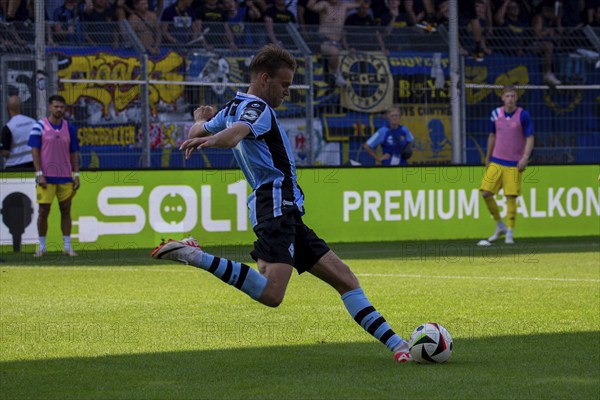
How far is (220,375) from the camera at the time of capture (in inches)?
271

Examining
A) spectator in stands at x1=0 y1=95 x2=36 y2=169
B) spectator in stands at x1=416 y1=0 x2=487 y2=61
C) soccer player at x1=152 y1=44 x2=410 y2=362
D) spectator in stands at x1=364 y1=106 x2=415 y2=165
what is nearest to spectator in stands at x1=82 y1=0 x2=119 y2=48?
spectator in stands at x1=0 y1=95 x2=36 y2=169

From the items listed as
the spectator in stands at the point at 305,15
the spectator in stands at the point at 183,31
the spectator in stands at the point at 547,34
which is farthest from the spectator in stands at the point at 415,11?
the spectator in stands at the point at 183,31

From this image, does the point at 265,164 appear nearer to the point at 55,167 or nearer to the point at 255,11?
the point at 55,167

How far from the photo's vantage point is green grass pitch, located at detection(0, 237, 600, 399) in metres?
6.50

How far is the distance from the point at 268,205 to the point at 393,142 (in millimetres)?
12334

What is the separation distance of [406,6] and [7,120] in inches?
385

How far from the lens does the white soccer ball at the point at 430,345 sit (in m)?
7.20

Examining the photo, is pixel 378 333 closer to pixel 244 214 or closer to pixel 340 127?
pixel 244 214

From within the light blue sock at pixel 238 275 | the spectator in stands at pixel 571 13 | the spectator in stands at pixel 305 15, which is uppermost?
the spectator in stands at pixel 571 13

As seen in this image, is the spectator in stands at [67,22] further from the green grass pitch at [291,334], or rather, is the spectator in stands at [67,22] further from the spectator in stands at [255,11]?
the green grass pitch at [291,334]

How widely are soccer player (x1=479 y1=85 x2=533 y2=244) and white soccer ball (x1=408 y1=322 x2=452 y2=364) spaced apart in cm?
1033

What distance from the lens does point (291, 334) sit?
8570 millimetres

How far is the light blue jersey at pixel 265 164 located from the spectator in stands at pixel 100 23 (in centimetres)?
1162

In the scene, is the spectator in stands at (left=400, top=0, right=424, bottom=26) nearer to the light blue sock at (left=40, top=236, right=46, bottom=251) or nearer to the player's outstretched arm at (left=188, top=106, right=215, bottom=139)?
the light blue sock at (left=40, top=236, right=46, bottom=251)
